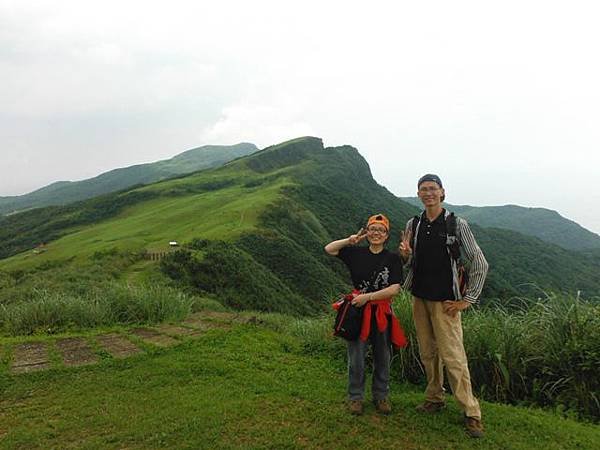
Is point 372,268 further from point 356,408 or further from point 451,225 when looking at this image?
point 356,408

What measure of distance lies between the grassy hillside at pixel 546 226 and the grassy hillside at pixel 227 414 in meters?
151

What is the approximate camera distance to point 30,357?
19.1ft

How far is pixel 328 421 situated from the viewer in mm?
3873

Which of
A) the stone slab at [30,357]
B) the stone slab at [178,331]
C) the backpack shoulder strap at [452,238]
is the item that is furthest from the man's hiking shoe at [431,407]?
the stone slab at [30,357]

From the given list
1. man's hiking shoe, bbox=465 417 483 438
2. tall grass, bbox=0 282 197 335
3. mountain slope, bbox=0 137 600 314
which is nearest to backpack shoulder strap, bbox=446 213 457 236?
man's hiking shoe, bbox=465 417 483 438

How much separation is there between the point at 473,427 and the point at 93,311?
6376mm

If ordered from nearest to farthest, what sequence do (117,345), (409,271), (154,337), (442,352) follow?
(442,352), (409,271), (117,345), (154,337)

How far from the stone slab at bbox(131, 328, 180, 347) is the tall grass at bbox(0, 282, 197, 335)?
0.78m

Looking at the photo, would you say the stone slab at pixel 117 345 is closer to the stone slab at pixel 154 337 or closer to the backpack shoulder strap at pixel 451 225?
the stone slab at pixel 154 337

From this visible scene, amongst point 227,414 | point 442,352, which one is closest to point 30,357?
point 227,414

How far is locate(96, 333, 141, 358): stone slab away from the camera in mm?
5980

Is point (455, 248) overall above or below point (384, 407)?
above

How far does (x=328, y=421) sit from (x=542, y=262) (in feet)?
309

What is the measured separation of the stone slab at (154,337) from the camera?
643cm
